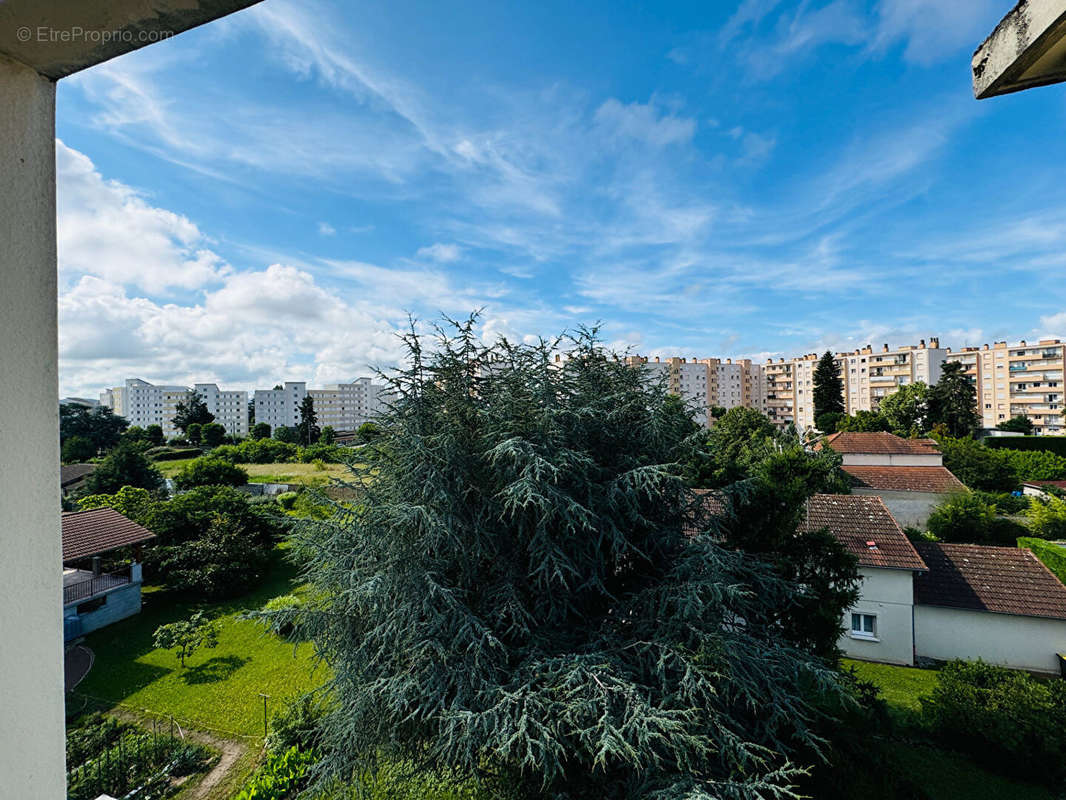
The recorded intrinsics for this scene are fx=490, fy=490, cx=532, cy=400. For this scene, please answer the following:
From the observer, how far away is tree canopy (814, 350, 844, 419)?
47.4 metres

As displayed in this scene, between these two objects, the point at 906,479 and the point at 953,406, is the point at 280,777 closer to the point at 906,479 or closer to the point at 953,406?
the point at 906,479

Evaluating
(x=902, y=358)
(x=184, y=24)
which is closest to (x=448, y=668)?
(x=184, y=24)

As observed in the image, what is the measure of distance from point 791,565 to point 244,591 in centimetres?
1745

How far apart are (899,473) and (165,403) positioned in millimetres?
104784

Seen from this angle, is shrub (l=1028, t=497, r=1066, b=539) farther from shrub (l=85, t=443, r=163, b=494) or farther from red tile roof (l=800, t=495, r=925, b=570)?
shrub (l=85, t=443, r=163, b=494)

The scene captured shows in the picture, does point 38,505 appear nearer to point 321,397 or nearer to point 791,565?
point 791,565

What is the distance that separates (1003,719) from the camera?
780 cm

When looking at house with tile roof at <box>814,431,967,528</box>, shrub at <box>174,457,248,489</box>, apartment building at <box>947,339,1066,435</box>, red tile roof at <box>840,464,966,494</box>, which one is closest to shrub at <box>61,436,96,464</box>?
shrub at <box>174,457,248,489</box>

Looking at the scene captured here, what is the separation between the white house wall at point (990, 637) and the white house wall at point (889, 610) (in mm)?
778

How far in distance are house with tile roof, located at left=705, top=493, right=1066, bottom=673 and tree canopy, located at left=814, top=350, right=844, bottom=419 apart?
126ft

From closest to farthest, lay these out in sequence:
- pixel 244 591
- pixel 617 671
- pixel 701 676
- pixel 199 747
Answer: pixel 701 676 < pixel 617 671 < pixel 199 747 < pixel 244 591

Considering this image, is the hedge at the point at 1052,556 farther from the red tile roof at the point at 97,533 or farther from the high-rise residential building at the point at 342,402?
the high-rise residential building at the point at 342,402

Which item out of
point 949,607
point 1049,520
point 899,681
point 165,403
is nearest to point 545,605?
point 899,681

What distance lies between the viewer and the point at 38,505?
0.87 metres
